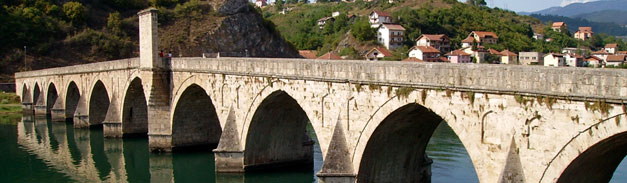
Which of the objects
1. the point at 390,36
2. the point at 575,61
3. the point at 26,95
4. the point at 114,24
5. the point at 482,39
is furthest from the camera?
the point at 390,36

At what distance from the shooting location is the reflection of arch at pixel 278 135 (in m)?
19.5

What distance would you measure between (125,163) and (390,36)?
55013 millimetres

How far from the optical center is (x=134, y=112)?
2997cm

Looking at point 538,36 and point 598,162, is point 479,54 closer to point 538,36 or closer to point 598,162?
point 538,36

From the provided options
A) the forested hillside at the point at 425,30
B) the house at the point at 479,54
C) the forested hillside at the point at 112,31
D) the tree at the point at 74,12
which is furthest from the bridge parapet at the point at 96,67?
the forested hillside at the point at 425,30

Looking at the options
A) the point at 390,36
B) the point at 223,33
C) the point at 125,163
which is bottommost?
the point at 125,163

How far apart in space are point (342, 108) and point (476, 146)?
4174mm

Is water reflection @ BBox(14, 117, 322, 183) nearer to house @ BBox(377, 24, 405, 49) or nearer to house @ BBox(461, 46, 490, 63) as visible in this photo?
house @ BBox(461, 46, 490, 63)

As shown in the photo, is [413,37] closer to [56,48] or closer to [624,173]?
[56,48]

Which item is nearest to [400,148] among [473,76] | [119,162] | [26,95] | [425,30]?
[473,76]

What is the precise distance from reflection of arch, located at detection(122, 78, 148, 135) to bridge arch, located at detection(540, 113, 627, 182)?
22.5 m

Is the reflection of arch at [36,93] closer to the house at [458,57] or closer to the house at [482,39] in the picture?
the house at [458,57]

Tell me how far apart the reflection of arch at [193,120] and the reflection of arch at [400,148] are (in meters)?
10.6

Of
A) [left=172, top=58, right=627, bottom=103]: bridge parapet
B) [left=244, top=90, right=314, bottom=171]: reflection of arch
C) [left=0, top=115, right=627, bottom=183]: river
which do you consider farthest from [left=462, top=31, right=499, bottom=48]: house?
[left=172, top=58, right=627, bottom=103]: bridge parapet
